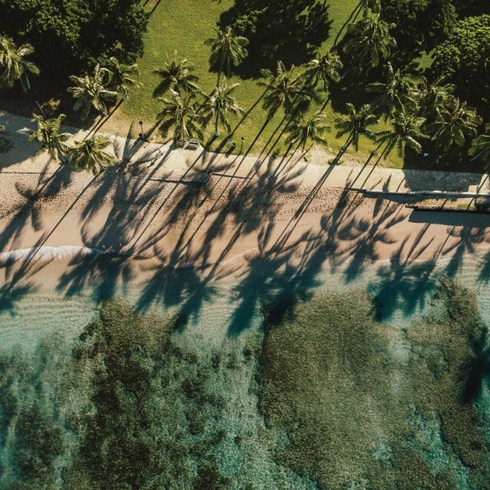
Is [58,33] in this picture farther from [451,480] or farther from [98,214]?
[451,480]

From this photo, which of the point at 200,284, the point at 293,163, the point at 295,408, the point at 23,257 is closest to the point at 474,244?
the point at 293,163

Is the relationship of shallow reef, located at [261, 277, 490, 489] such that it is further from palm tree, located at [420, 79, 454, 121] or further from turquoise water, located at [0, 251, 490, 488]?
palm tree, located at [420, 79, 454, 121]

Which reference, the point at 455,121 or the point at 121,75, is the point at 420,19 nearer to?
the point at 455,121

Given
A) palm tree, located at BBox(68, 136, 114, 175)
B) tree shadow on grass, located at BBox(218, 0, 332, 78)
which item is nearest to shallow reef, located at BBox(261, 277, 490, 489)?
palm tree, located at BBox(68, 136, 114, 175)

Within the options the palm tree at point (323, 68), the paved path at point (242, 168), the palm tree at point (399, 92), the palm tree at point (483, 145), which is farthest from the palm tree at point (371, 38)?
the palm tree at point (483, 145)

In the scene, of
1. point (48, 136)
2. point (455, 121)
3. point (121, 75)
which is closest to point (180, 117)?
point (121, 75)

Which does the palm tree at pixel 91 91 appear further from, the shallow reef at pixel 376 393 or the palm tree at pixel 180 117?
the shallow reef at pixel 376 393

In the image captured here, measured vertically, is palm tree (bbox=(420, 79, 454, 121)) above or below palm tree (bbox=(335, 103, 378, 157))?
above
